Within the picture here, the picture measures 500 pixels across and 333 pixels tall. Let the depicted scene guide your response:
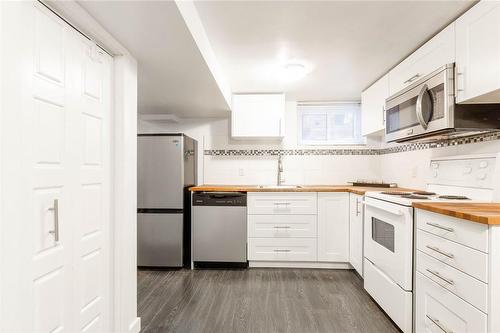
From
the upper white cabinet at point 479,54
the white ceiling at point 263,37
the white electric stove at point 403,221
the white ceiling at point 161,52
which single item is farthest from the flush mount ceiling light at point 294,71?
the white electric stove at point 403,221

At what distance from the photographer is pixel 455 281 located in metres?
1.37

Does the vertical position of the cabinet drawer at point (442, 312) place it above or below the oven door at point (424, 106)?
below

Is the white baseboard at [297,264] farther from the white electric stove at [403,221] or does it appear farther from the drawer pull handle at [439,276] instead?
the drawer pull handle at [439,276]

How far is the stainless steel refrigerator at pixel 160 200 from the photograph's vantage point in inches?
120

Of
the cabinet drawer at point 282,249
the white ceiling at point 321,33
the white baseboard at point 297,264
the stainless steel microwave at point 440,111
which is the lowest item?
the white baseboard at point 297,264

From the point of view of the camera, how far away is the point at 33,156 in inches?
44.0

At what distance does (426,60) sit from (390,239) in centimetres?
137

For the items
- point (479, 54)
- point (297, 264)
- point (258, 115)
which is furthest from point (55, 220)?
point (258, 115)

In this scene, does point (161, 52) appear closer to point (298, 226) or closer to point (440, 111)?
point (440, 111)

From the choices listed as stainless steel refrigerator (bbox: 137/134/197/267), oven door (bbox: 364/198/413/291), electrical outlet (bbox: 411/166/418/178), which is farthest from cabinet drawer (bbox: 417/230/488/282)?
stainless steel refrigerator (bbox: 137/134/197/267)

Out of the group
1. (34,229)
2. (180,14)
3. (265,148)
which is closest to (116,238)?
(34,229)

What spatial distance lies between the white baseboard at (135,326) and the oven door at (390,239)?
5.90 ft

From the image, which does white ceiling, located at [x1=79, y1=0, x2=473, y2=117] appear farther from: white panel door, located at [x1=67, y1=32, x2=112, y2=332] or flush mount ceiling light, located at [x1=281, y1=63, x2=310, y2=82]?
white panel door, located at [x1=67, y1=32, x2=112, y2=332]

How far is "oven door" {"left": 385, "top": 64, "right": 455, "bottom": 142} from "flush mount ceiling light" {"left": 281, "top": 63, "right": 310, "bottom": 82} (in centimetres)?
84
